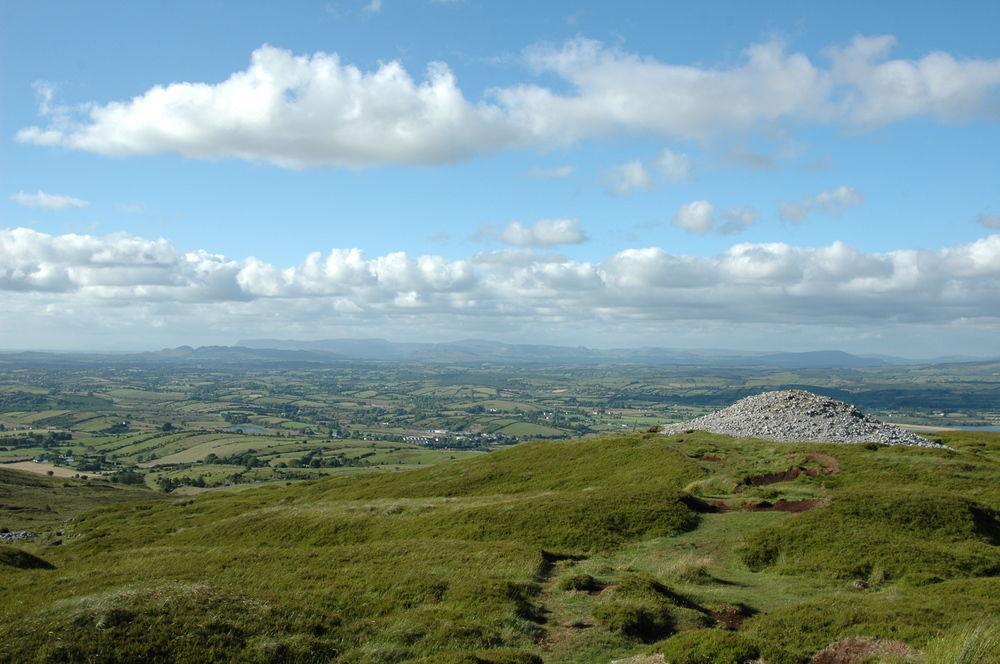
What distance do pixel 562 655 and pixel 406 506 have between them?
3604 cm

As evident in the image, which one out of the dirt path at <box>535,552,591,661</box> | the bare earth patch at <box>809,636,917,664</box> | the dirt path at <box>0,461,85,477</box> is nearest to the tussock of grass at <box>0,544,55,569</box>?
the dirt path at <box>535,552,591,661</box>

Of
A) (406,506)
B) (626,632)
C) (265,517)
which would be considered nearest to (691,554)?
(626,632)

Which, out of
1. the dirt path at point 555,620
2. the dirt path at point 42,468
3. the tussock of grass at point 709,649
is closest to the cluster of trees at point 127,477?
the dirt path at point 42,468

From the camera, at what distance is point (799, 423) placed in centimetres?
7544

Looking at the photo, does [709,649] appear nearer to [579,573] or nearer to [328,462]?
[579,573]

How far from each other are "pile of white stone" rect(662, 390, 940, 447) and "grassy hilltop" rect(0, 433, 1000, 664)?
8348 mm

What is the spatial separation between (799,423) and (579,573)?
2096 inches

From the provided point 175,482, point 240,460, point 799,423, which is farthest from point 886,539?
point 240,460

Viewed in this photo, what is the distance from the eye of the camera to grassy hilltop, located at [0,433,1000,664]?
2058cm

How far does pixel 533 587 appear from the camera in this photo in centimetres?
2933

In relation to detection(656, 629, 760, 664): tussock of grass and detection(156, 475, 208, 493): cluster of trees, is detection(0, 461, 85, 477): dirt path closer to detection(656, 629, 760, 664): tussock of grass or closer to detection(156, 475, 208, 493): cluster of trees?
detection(156, 475, 208, 493): cluster of trees

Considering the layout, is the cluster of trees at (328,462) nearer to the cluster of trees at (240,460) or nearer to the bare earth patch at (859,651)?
the cluster of trees at (240,460)

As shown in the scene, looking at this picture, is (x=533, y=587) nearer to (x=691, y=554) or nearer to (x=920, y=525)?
(x=691, y=554)

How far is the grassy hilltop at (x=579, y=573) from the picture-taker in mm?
20578
